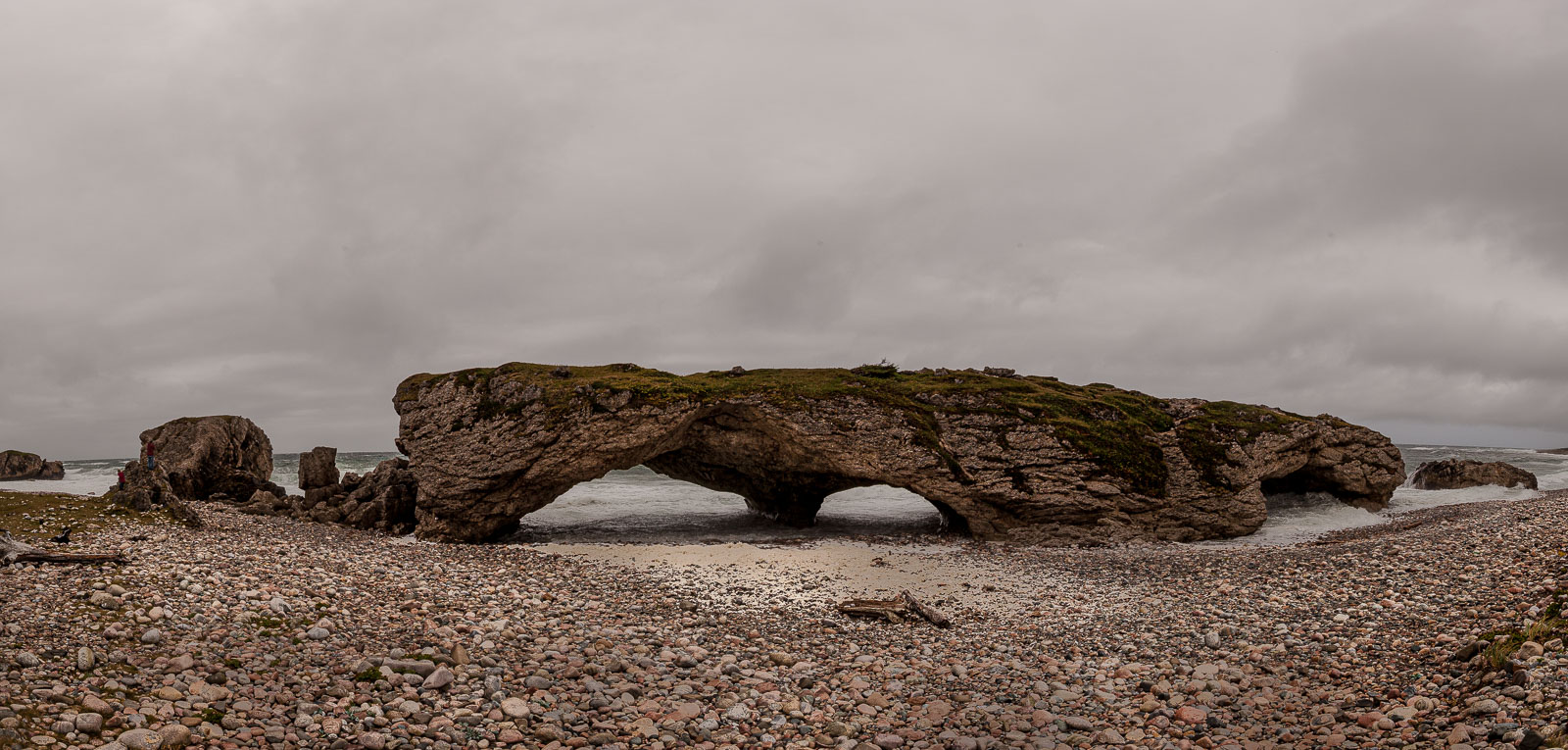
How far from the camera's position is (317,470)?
34531 mm

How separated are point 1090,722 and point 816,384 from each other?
727 inches

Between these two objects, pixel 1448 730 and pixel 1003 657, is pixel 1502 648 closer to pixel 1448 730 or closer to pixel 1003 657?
pixel 1448 730

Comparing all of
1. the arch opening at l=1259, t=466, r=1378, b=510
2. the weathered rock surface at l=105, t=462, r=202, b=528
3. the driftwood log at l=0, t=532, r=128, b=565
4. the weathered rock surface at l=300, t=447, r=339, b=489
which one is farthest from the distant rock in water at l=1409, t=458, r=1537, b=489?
the weathered rock surface at l=300, t=447, r=339, b=489

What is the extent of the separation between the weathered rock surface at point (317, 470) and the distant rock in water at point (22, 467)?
4194 centimetres

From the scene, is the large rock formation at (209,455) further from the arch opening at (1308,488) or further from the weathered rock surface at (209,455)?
the arch opening at (1308,488)

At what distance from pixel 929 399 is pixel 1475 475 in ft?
118

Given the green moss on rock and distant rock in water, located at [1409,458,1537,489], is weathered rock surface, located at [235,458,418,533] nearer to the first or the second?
the green moss on rock

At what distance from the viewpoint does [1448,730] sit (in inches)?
333

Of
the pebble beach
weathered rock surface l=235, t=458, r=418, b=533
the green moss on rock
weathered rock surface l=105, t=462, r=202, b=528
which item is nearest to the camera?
the pebble beach

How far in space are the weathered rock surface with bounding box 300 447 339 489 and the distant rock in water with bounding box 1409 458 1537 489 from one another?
5713cm

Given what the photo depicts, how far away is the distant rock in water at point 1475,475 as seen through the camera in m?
41.9

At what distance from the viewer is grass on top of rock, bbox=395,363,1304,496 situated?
25844mm

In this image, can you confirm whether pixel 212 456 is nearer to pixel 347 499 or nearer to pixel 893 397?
pixel 347 499

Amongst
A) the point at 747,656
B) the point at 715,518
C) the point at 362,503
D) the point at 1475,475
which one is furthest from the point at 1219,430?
the point at 362,503
